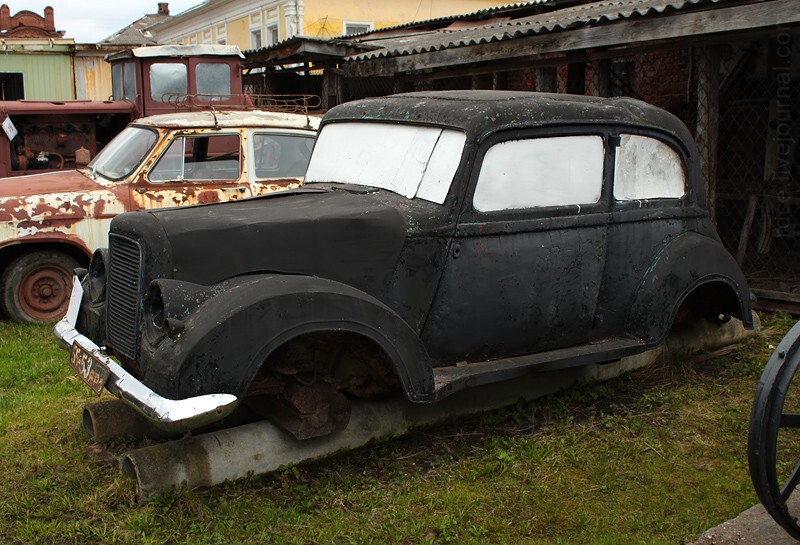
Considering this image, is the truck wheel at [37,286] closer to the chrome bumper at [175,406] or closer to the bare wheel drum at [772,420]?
the chrome bumper at [175,406]

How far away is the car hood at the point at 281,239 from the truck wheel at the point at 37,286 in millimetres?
3239

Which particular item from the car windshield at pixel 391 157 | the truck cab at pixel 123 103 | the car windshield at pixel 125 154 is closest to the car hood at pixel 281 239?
the car windshield at pixel 391 157

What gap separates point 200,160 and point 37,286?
1712mm

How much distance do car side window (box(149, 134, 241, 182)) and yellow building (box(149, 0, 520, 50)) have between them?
13916mm

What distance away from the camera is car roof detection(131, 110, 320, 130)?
7.07 m

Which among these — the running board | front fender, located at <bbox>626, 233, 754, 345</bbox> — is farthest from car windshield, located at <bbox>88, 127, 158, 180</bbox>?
front fender, located at <bbox>626, 233, 754, 345</bbox>

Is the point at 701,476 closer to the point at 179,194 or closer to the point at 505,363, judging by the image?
the point at 505,363

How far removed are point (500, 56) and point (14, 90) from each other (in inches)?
512

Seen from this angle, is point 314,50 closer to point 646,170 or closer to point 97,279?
point 646,170

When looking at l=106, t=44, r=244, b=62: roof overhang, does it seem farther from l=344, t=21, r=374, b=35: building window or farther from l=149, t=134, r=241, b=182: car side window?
l=344, t=21, r=374, b=35: building window

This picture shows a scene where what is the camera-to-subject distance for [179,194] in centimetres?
693

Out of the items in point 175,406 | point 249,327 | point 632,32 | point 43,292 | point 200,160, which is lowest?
point 43,292

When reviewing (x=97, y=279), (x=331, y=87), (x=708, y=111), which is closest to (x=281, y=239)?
(x=97, y=279)

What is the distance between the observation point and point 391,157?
4457 mm
